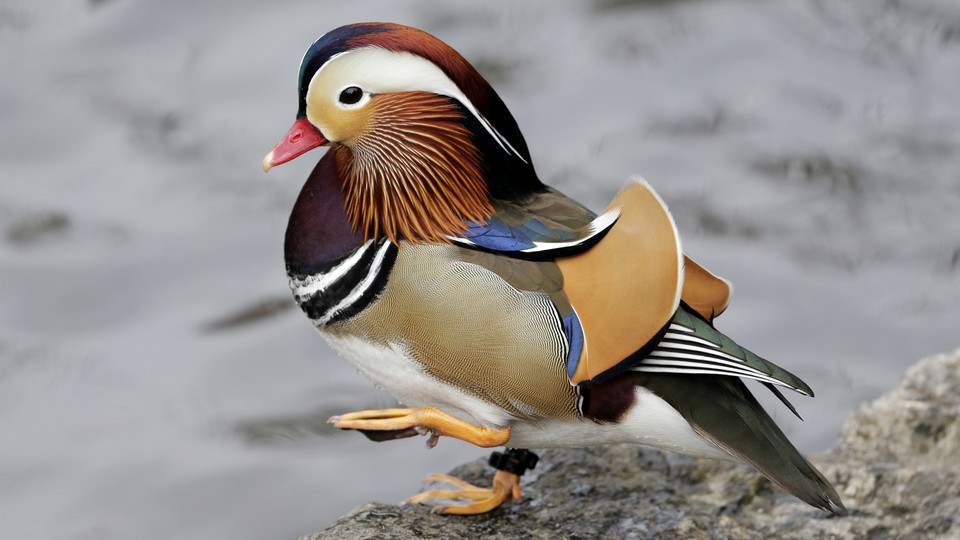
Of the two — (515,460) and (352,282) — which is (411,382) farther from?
(515,460)

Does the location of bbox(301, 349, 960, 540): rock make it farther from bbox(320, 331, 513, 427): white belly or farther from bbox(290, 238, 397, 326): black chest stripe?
bbox(290, 238, 397, 326): black chest stripe

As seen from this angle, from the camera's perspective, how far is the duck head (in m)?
2.49

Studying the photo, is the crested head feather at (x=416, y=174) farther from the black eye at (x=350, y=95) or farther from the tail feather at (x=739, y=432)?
the tail feather at (x=739, y=432)

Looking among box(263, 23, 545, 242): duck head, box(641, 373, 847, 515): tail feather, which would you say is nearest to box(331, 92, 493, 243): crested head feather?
box(263, 23, 545, 242): duck head

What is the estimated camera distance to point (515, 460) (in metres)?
2.90

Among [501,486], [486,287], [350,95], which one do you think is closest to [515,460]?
[501,486]

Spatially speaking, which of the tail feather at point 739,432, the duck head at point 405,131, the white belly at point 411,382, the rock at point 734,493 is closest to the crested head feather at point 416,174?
the duck head at point 405,131

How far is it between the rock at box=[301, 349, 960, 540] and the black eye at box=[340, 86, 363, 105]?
2.82 ft

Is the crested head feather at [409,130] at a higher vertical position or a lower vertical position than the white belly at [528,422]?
higher

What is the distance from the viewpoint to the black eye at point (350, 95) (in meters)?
2.52

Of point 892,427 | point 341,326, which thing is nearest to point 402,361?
point 341,326

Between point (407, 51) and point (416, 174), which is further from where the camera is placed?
point (416, 174)

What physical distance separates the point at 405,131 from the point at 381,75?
0.43ft

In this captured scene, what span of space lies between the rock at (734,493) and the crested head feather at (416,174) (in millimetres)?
625
